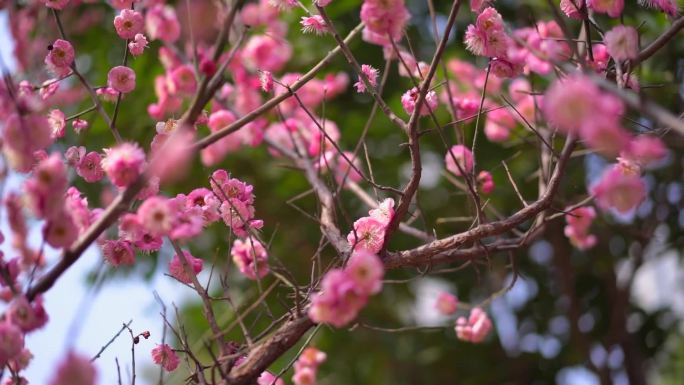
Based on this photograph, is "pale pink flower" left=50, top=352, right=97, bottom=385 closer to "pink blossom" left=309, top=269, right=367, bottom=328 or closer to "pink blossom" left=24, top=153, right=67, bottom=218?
"pink blossom" left=24, top=153, right=67, bottom=218

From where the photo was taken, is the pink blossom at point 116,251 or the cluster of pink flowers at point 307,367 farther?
the cluster of pink flowers at point 307,367

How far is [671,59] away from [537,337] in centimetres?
129

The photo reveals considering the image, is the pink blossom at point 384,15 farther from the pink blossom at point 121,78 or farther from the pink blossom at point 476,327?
the pink blossom at point 476,327

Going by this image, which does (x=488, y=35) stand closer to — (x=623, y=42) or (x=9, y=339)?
(x=623, y=42)

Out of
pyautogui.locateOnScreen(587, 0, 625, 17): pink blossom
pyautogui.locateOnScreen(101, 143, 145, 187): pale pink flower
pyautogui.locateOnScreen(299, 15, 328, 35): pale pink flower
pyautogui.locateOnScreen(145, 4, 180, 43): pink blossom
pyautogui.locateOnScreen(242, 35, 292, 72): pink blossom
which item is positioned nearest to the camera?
pyautogui.locateOnScreen(101, 143, 145, 187): pale pink flower

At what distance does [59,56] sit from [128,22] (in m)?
0.17

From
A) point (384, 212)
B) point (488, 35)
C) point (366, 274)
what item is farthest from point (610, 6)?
point (366, 274)

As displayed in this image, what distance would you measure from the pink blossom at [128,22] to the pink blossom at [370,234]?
24.9 inches

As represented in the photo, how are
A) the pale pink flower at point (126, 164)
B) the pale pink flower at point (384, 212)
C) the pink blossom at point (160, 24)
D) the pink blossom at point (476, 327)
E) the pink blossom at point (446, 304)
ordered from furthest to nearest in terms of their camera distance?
the pink blossom at point (446, 304) < the pink blossom at point (476, 327) < the pink blossom at point (160, 24) < the pale pink flower at point (384, 212) < the pale pink flower at point (126, 164)

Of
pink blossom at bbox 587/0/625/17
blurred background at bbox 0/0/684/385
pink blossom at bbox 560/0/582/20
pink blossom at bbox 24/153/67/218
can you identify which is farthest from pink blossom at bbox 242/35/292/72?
pink blossom at bbox 24/153/67/218

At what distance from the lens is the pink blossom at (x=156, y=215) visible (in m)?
1.11

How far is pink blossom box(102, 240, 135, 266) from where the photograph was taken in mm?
1336

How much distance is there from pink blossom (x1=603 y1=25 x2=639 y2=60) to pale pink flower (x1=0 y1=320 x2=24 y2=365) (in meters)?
0.99

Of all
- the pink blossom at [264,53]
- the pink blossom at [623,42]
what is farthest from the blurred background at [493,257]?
the pink blossom at [623,42]
